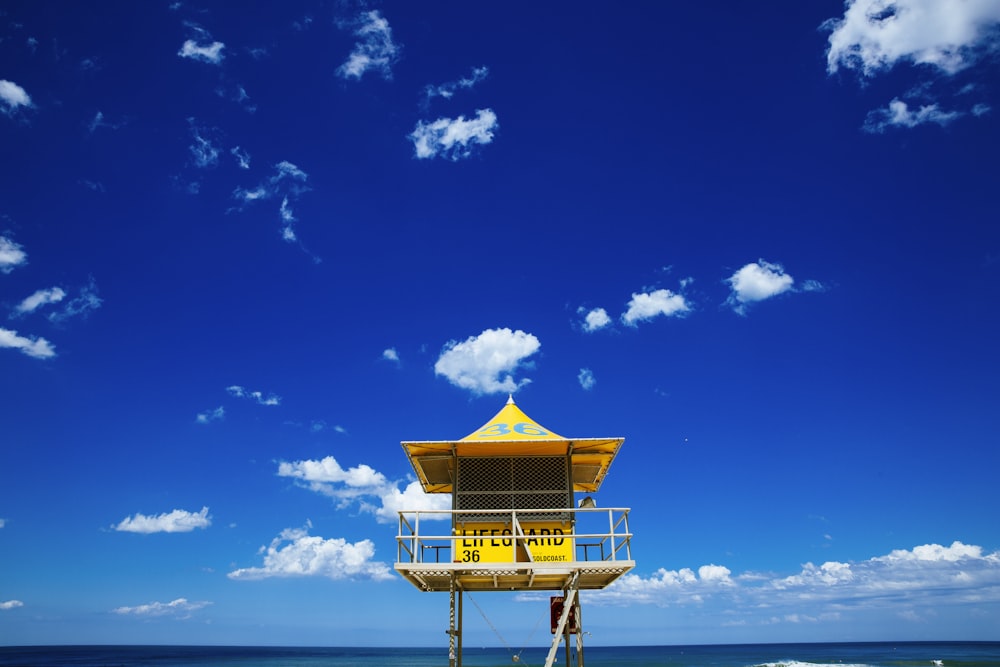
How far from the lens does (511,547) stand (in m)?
17.4

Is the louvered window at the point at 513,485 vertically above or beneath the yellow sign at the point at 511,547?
above

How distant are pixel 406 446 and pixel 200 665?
127 metres

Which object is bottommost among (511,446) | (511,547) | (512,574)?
(512,574)

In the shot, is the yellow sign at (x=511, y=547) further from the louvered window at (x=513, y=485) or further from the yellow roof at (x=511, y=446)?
the yellow roof at (x=511, y=446)

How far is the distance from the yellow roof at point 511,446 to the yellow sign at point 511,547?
73.9 inches

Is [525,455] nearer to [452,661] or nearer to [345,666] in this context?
[452,661]

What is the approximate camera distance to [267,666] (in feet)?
373

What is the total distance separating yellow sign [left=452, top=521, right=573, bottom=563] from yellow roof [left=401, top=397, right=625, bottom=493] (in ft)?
6.16

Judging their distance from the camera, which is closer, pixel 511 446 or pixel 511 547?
pixel 511 547

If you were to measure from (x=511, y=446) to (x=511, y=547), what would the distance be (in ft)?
8.41

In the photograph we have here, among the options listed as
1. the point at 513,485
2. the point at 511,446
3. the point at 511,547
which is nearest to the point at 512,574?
the point at 511,547

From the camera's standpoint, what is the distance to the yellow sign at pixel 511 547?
17.3 meters

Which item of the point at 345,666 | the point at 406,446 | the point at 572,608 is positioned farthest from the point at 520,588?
the point at 345,666

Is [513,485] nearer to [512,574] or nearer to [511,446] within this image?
[511,446]
